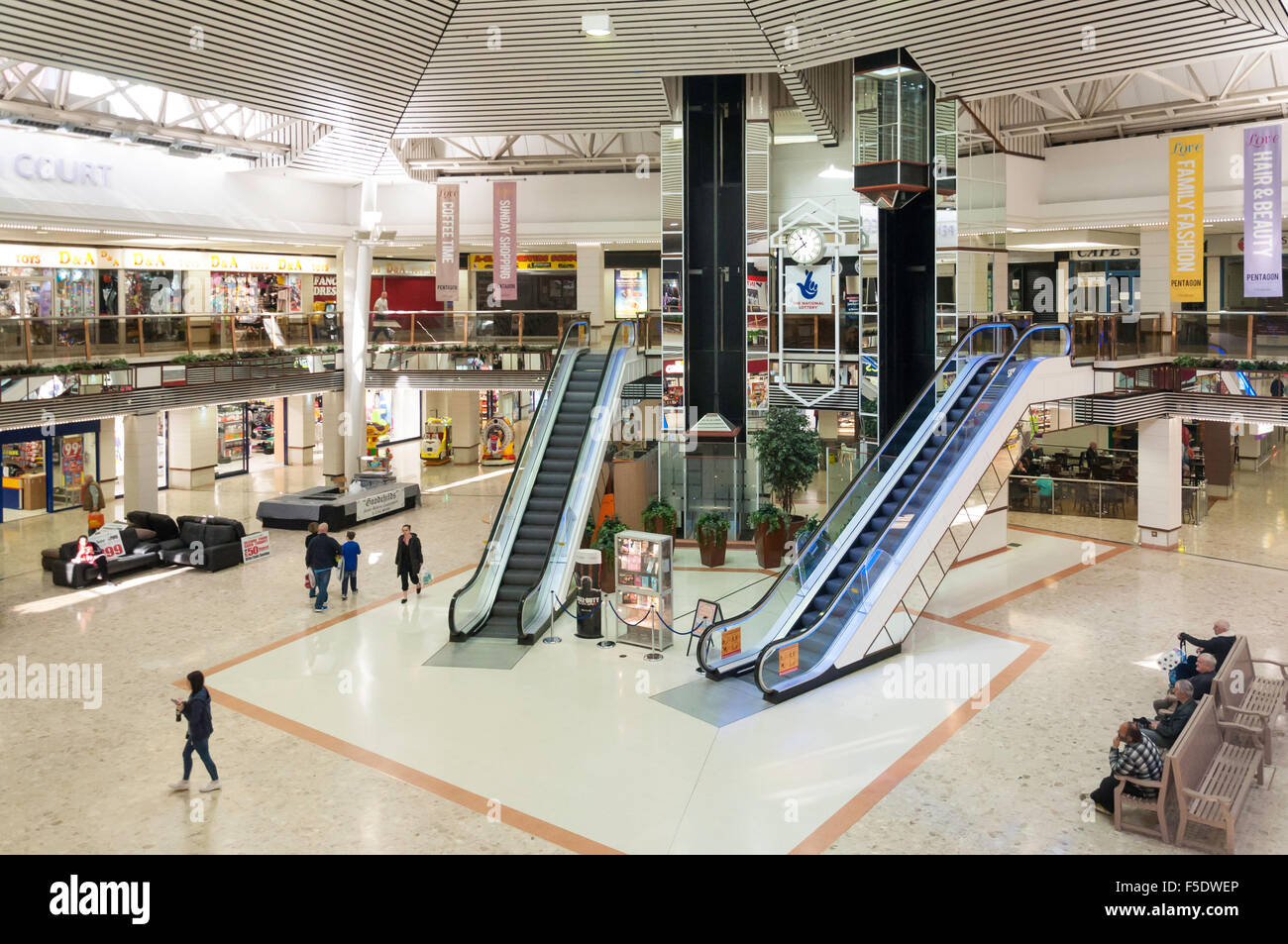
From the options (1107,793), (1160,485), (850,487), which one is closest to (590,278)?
(1160,485)

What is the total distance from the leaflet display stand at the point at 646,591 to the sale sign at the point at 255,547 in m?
7.64

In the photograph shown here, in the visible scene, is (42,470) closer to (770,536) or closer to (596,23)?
(770,536)

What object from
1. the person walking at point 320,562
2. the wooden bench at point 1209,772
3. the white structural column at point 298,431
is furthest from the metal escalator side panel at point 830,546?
the white structural column at point 298,431

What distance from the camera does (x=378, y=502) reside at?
22719mm

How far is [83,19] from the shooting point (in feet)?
41.6

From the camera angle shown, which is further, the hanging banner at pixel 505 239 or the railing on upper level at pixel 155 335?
the hanging banner at pixel 505 239

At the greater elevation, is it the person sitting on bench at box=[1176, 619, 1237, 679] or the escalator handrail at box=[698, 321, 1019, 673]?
the escalator handrail at box=[698, 321, 1019, 673]

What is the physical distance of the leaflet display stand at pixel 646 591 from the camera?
1365 centimetres

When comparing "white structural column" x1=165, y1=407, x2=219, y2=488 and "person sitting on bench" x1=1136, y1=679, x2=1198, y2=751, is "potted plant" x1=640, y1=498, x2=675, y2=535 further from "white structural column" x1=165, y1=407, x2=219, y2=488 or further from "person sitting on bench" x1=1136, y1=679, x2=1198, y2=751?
"white structural column" x1=165, y1=407, x2=219, y2=488

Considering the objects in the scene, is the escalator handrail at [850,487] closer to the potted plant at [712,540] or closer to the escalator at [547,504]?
the potted plant at [712,540]

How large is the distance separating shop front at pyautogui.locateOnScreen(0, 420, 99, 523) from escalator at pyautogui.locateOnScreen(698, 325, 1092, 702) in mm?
17084

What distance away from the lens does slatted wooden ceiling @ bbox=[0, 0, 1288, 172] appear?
13273 mm

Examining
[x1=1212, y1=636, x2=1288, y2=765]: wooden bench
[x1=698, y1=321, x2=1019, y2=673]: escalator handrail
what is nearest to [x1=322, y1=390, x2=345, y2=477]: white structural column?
[x1=698, y1=321, x2=1019, y2=673]: escalator handrail

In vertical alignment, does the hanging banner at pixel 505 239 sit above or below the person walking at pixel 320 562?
above
